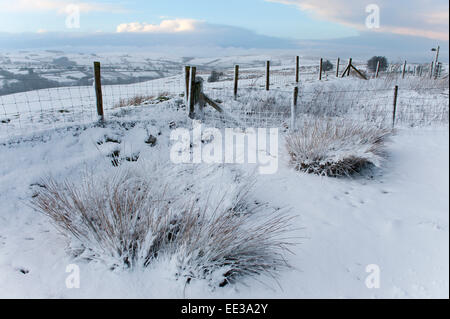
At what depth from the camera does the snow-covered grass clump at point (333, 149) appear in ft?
15.4

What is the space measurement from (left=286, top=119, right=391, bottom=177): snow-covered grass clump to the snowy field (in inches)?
8.0

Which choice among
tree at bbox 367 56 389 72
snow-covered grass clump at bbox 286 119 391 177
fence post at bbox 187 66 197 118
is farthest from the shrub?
tree at bbox 367 56 389 72

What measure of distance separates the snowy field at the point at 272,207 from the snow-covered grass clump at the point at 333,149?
204 millimetres

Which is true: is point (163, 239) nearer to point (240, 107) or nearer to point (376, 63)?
point (240, 107)

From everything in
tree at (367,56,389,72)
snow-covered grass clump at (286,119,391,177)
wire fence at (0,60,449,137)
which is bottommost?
snow-covered grass clump at (286,119,391,177)

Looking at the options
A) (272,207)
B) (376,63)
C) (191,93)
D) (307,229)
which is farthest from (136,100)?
(376,63)

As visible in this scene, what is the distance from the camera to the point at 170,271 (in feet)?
7.67

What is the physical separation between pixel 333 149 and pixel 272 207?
5.87 ft

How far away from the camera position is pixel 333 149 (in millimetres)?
4895

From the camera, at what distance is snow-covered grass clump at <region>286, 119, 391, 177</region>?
470 cm

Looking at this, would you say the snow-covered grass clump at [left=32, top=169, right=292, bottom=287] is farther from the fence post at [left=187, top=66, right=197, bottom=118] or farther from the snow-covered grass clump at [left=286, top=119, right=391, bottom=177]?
the fence post at [left=187, top=66, right=197, bottom=118]

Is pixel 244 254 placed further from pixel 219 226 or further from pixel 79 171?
pixel 79 171

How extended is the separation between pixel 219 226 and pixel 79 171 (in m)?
2.95
